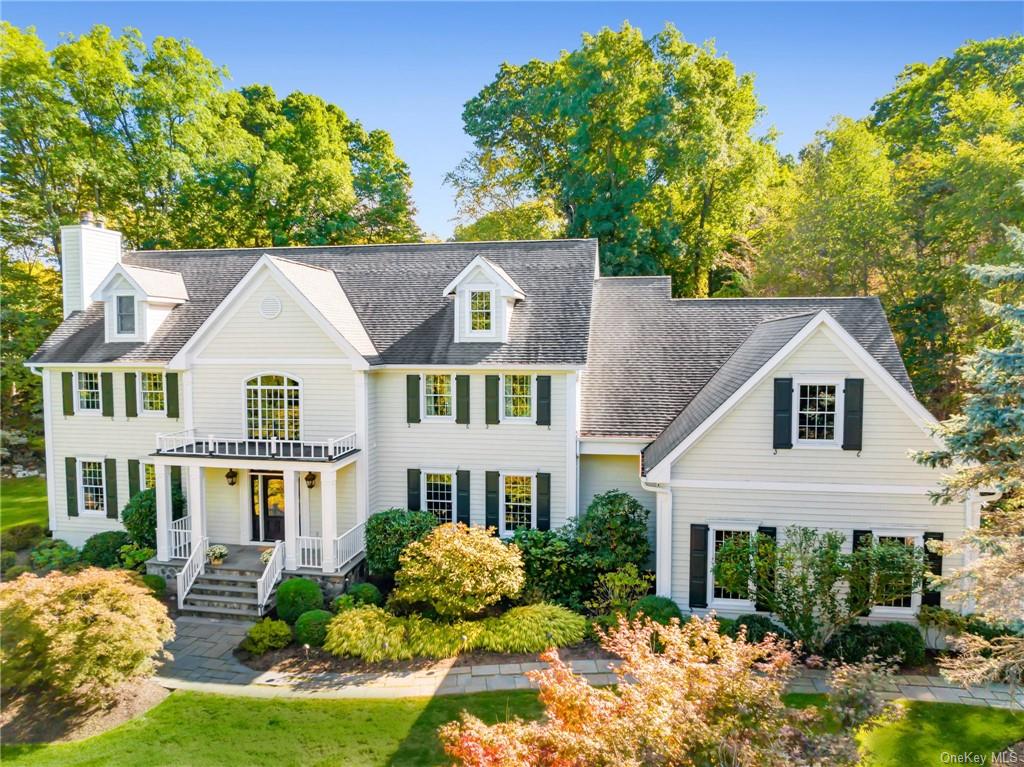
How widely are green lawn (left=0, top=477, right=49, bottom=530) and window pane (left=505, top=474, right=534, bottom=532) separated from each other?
18.8m

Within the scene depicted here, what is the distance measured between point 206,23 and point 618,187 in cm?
2163

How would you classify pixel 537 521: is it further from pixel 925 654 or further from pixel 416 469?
pixel 925 654

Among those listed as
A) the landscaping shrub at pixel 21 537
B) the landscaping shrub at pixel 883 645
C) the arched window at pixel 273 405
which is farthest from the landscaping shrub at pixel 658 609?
the landscaping shrub at pixel 21 537

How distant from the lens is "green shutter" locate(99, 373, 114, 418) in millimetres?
20594

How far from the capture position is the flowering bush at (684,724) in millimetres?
7301

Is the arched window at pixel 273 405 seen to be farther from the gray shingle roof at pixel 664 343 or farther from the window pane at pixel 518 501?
the gray shingle roof at pixel 664 343

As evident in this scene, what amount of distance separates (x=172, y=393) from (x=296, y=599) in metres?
8.44

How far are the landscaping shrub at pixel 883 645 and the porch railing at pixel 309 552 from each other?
1303 cm

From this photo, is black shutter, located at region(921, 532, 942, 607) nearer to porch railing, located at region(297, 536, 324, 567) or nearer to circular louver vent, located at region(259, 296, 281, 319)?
porch railing, located at region(297, 536, 324, 567)

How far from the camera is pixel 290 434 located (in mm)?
18953

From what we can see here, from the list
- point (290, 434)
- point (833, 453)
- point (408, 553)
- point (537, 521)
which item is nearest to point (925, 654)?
point (833, 453)

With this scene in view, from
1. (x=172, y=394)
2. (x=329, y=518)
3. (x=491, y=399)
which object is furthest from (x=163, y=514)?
(x=491, y=399)

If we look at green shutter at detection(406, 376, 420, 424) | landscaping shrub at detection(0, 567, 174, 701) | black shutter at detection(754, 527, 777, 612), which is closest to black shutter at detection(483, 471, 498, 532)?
green shutter at detection(406, 376, 420, 424)

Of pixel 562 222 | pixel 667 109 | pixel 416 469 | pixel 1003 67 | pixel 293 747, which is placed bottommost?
pixel 293 747
